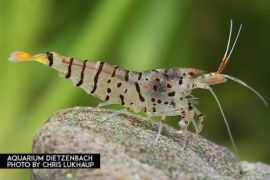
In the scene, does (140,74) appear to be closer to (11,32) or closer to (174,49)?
(174,49)

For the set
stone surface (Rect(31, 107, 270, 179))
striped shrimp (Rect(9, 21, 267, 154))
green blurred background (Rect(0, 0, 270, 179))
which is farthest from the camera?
green blurred background (Rect(0, 0, 270, 179))

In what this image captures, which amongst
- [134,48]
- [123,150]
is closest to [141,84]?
[123,150]

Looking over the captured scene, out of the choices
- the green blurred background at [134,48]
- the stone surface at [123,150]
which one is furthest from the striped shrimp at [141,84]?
the green blurred background at [134,48]

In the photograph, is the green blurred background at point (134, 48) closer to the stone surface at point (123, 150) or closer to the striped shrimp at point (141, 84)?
the striped shrimp at point (141, 84)

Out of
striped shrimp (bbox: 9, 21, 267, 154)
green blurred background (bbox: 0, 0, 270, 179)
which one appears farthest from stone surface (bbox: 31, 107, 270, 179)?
green blurred background (bbox: 0, 0, 270, 179)

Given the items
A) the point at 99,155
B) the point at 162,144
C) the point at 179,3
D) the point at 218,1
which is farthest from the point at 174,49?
the point at 99,155

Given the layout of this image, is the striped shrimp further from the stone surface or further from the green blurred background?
the green blurred background
